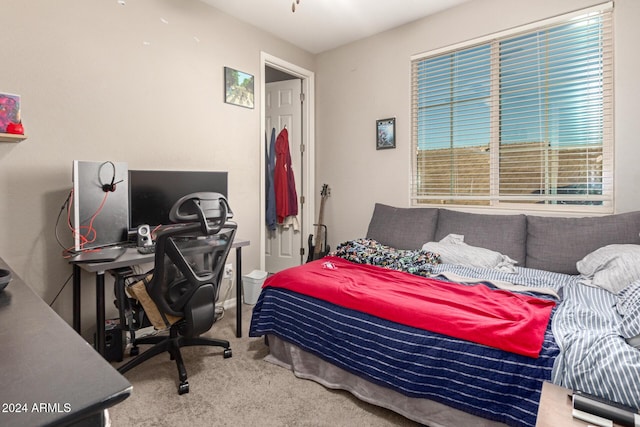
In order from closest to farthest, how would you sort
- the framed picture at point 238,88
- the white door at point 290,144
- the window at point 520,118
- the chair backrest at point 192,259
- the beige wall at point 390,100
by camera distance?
the chair backrest at point 192,259 → the beige wall at point 390,100 → the window at point 520,118 → the framed picture at point 238,88 → the white door at point 290,144

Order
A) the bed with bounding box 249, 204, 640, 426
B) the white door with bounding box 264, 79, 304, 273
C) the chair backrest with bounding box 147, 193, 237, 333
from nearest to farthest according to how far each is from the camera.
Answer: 1. the bed with bounding box 249, 204, 640, 426
2. the chair backrest with bounding box 147, 193, 237, 333
3. the white door with bounding box 264, 79, 304, 273

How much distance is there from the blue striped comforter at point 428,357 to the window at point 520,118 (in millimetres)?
976

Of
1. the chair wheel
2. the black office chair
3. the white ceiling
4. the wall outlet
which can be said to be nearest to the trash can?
the wall outlet

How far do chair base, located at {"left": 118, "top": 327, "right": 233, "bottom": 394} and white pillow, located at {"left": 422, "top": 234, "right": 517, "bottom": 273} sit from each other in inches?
68.2

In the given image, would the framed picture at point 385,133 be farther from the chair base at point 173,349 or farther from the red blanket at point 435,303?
the chair base at point 173,349

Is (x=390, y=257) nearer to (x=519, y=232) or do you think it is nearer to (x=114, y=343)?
(x=519, y=232)

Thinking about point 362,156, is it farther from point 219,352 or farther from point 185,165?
point 219,352

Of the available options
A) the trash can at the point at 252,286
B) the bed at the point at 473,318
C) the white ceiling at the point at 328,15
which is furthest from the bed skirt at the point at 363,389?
the white ceiling at the point at 328,15

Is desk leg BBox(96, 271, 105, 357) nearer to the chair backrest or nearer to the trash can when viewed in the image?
the chair backrest

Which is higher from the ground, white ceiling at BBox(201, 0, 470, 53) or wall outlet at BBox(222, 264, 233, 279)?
white ceiling at BBox(201, 0, 470, 53)

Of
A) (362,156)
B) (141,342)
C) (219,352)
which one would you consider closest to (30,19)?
(141,342)

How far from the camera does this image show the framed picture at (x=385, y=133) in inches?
142

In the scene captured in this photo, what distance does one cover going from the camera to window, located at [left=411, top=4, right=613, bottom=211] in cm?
258

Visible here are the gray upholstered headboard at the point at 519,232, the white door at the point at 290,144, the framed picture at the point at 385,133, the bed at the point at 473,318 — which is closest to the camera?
the bed at the point at 473,318
